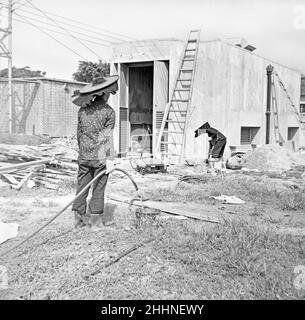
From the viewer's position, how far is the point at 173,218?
704 centimetres

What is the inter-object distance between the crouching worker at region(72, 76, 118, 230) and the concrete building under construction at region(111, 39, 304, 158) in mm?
9375

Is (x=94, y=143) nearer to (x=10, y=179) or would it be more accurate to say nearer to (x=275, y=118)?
(x=10, y=179)

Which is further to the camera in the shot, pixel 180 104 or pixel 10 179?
pixel 180 104

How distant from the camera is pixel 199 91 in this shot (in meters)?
15.8

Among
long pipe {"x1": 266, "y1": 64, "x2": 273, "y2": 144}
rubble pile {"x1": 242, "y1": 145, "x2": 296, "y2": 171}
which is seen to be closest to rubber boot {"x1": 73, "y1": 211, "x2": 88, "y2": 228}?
rubble pile {"x1": 242, "y1": 145, "x2": 296, "y2": 171}

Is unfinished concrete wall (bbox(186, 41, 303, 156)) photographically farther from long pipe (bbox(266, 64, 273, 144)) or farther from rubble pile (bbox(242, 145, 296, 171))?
rubble pile (bbox(242, 145, 296, 171))

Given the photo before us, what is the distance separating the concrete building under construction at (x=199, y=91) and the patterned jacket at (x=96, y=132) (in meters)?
9.37

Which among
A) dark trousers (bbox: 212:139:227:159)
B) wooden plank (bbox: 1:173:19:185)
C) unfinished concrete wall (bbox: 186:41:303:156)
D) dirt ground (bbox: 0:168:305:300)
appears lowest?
dirt ground (bbox: 0:168:305:300)

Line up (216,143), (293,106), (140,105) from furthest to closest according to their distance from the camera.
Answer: (293,106) < (140,105) < (216,143)

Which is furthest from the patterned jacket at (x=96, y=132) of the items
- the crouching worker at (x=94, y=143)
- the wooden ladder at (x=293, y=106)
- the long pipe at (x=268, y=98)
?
the wooden ladder at (x=293, y=106)

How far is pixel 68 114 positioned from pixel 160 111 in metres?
10.2

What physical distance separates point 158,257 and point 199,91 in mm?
11407

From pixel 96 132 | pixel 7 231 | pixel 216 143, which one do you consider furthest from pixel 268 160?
pixel 7 231

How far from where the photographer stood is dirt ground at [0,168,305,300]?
14.0 ft
